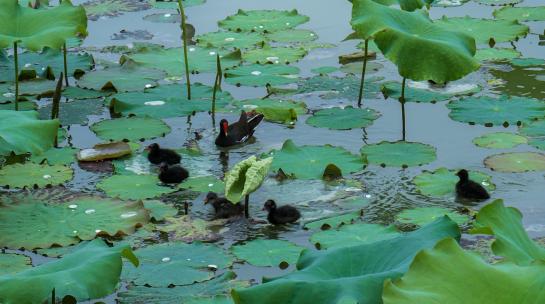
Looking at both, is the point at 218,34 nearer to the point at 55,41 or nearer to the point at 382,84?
the point at 382,84

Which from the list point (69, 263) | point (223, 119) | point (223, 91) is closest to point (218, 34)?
point (223, 91)

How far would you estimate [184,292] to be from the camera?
6340mm

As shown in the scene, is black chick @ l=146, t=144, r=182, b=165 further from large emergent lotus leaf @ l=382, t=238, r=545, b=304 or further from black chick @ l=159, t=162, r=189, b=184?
large emergent lotus leaf @ l=382, t=238, r=545, b=304

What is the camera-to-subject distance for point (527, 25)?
1143 centimetres

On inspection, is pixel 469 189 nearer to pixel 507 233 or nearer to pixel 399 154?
pixel 399 154

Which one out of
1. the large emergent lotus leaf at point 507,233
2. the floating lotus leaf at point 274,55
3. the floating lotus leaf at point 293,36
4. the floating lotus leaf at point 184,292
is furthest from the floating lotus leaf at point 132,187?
the floating lotus leaf at point 293,36

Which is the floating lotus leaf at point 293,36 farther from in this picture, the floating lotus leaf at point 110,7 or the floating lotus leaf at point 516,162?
the floating lotus leaf at point 516,162

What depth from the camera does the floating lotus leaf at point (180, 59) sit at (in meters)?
10.4

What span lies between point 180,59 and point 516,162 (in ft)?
12.0

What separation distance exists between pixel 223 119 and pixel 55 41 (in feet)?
4.40

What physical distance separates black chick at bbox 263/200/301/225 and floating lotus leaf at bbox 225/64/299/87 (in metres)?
2.77

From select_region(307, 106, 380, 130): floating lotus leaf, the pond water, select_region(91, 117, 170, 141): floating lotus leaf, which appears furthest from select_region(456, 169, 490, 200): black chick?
select_region(91, 117, 170, 141): floating lotus leaf

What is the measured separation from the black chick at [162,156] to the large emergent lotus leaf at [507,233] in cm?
347

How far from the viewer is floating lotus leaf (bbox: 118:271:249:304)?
626 cm
